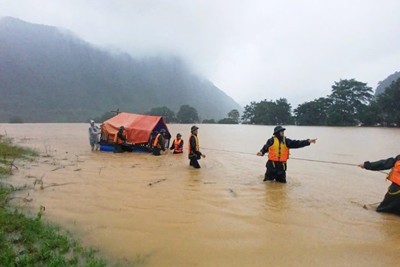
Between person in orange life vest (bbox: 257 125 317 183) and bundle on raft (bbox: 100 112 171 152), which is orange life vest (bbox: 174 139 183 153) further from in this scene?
person in orange life vest (bbox: 257 125 317 183)

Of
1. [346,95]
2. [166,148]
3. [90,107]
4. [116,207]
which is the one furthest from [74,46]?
[116,207]

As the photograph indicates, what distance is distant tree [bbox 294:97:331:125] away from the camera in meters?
69.1

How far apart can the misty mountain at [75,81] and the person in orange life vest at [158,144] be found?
98.3 meters

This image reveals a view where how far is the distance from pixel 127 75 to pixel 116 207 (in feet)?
557

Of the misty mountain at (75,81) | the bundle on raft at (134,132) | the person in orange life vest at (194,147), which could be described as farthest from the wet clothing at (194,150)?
the misty mountain at (75,81)

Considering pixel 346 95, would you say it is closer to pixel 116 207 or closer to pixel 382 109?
pixel 382 109

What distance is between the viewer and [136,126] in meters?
18.0

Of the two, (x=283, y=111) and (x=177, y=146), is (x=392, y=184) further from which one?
(x=283, y=111)

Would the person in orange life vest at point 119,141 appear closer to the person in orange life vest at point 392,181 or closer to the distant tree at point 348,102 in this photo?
the person in orange life vest at point 392,181

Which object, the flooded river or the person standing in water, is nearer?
the flooded river

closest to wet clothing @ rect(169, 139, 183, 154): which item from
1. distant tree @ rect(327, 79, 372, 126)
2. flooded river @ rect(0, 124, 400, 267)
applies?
flooded river @ rect(0, 124, 400, 267)

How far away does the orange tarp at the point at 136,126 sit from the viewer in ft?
59.0

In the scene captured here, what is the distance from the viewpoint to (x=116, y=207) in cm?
679

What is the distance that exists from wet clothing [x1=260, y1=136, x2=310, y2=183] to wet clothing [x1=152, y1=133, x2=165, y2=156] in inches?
321
